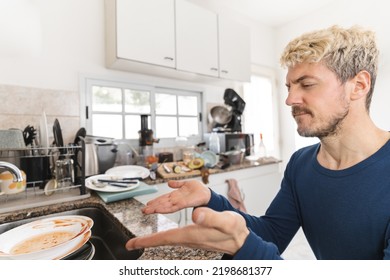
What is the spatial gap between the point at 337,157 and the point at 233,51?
5.20 ft

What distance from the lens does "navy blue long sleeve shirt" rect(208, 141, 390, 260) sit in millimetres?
491

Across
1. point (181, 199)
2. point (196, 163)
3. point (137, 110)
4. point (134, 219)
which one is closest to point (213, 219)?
point (181, 199)

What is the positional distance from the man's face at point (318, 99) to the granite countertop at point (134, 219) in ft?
1.48

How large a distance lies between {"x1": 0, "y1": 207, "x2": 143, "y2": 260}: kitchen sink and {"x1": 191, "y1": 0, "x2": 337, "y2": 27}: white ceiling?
6.61ft

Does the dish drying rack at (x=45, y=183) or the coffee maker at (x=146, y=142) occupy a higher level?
the coffee maker at (x=146, y=142)

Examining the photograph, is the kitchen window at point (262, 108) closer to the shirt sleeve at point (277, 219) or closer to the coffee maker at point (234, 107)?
the coffee maker at point (234, 107)

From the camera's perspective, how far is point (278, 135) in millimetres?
2719

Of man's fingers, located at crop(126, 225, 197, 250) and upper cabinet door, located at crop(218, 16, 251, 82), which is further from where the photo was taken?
upper cabinet door, located at crop(218, 16, 251, 82)

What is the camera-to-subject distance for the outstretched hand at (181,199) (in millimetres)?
611

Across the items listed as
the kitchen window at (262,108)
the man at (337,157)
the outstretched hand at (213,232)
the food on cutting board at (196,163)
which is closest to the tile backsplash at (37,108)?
the food on cutting board at (196,163)

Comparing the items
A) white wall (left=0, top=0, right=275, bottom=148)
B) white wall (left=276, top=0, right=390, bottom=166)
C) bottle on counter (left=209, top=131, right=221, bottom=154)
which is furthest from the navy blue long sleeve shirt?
white wall (left=276, top=0, right=390, bottom=166)

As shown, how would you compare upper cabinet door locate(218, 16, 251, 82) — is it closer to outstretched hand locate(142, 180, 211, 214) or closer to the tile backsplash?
the tile backsplash

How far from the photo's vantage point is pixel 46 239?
59 cm

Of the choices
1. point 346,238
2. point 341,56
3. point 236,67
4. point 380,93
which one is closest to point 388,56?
point 380,93
